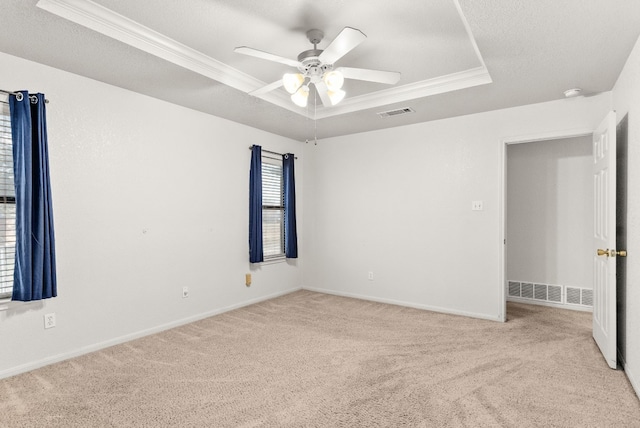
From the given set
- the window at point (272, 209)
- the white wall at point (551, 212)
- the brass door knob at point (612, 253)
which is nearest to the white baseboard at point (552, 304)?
the white wall at point (551, 212)

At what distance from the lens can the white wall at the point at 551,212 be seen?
4.58m

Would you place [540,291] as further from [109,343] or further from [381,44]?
[109,343]

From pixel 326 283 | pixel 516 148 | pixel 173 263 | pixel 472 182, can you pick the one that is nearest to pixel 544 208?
pixel 516 148

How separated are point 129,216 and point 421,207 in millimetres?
3392

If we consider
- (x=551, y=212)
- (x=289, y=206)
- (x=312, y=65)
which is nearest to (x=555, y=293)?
(x=551, y=212)

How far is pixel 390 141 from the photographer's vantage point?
16.3ft

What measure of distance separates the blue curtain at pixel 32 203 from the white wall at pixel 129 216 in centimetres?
15

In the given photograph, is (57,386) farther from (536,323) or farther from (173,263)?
(536,323)

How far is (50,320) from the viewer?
2.97m

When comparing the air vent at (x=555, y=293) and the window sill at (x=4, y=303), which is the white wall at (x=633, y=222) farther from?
the window sill at (x=4, y=303)

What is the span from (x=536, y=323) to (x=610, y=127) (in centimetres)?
222

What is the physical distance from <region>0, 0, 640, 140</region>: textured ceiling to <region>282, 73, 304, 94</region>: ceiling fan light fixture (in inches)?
14.4

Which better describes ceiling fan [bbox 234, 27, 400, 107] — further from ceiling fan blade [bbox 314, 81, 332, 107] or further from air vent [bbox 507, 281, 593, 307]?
air vent [bbox 507, 281, 593, 307]

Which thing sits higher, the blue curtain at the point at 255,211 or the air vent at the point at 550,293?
the blue curtain at the point at 255,211
